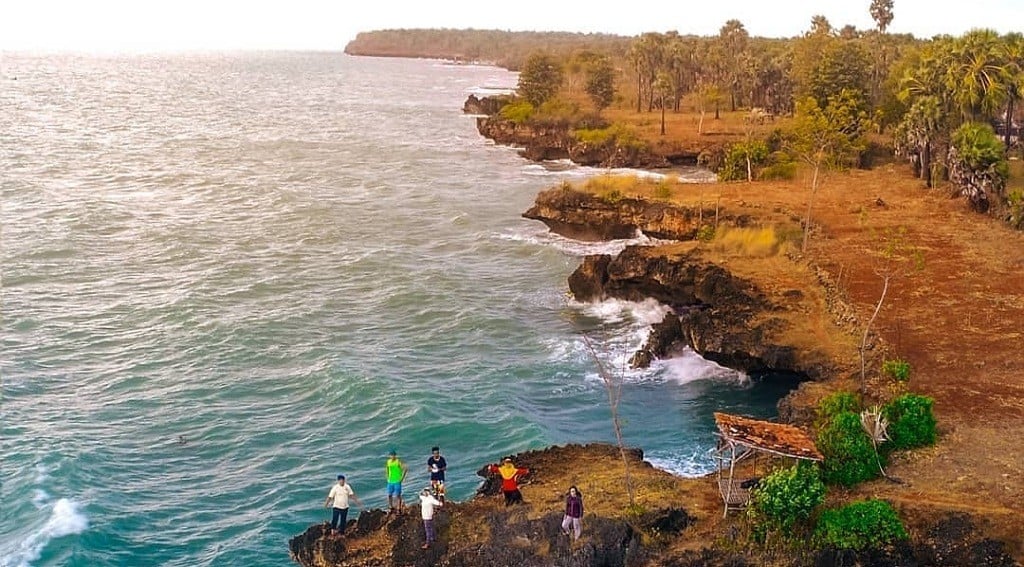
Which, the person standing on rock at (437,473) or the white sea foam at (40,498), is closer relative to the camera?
the person standing on rock at (437,473)

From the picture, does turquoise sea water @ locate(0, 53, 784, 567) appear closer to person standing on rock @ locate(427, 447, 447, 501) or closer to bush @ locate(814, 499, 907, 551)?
person standing on rock @ locate(427, 447, 447, 501)

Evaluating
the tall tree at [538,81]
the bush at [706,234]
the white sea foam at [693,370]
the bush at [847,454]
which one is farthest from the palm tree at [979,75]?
the tall tree at [538,81]

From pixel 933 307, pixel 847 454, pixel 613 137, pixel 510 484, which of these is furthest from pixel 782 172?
pixel 510 484

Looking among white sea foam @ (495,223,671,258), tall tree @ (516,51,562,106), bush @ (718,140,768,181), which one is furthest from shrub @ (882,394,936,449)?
tall tree @ (516,51,562,106)

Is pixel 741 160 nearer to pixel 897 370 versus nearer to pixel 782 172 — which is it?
pixel 782 172

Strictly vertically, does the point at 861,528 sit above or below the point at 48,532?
above

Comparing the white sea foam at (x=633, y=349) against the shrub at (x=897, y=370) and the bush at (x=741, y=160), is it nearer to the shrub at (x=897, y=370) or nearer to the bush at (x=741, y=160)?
→ the shrub at (x=897, y=370)

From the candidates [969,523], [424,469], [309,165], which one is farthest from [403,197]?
[969,523]
